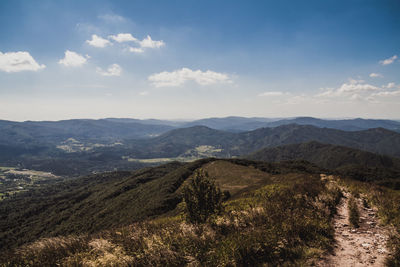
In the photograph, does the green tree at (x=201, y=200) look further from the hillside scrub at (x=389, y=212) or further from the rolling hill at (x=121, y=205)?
the rolling hill at (x=121, y=205)

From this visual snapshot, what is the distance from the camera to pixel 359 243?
28.7 feet

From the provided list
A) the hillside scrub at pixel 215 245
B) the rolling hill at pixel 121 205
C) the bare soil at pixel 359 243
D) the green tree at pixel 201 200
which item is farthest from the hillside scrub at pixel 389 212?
the rolling hill at pixel 121 205

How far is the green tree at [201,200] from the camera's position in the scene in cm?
1305

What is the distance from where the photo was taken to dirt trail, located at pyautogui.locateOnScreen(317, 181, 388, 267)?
7473 mm

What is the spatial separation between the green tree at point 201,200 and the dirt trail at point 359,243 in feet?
22.3

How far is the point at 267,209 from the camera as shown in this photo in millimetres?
11953

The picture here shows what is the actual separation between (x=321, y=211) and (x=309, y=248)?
15.5 ft

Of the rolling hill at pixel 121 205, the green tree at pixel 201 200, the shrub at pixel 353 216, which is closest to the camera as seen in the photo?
the shrub at pixel 353 216

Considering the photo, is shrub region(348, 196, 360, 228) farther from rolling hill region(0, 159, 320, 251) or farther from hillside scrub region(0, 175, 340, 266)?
rolling hill region(0, 159, 320, 251)

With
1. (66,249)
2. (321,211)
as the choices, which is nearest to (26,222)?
(66,249)

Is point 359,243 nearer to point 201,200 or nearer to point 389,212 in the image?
point 389,212

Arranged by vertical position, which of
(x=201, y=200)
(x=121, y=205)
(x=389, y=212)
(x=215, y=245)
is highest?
(x=389, y=212)

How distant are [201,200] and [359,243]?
8.67 meters

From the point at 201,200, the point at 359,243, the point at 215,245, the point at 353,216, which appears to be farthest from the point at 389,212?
the point at 201,200
